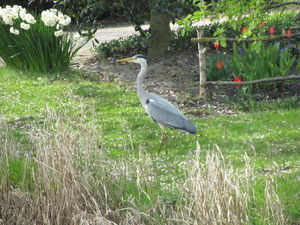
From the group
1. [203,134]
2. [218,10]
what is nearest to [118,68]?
[203,134]

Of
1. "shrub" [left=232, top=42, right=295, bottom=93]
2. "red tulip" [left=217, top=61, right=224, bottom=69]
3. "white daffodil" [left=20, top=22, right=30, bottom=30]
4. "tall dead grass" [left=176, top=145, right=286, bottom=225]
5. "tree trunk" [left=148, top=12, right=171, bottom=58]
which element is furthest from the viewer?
"tree trunk" [left=148, top=12, right=171, bottom=58]

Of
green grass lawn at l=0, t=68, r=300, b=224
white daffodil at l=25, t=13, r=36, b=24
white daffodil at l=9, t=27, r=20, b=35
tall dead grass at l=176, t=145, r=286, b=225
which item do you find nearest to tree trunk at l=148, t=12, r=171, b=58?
green grass lawn at l=0, t=68, r=300, b=224

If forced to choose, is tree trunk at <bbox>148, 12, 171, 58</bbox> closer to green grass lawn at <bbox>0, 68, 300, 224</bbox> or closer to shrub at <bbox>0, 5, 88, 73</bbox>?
shrub at <bbox>0, 5, 88, 73</bbox>

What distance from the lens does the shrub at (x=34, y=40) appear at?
9.68 meters

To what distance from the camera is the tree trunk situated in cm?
1102

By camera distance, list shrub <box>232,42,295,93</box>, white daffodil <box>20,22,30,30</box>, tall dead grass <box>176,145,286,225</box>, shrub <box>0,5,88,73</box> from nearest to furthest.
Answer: tall dead grass <box>176,145,286,225</box> < shrub <box>232,42,295,93</box> < white daffodil <box>20,22,30,30</box> < shrub <box>0,5,88,73</box>

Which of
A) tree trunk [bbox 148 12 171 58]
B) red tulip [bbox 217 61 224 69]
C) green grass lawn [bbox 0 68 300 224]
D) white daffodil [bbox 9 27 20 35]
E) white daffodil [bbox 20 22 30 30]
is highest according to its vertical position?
white daffodil [bbox 20 22 30 30]

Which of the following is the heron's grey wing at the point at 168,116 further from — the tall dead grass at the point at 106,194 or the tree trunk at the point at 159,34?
the tree trunk at the point at 159,34

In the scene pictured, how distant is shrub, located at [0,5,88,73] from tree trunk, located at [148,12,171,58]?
6.18 ft

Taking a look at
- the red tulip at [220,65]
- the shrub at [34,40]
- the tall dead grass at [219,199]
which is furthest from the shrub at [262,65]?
the tall dead grass at [219,199]

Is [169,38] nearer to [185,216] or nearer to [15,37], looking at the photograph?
[15,37]

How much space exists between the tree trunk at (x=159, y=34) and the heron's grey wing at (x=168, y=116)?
4748 millimetres

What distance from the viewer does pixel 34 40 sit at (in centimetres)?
979

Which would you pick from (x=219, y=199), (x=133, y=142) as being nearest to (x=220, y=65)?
(x=133, y=142)
